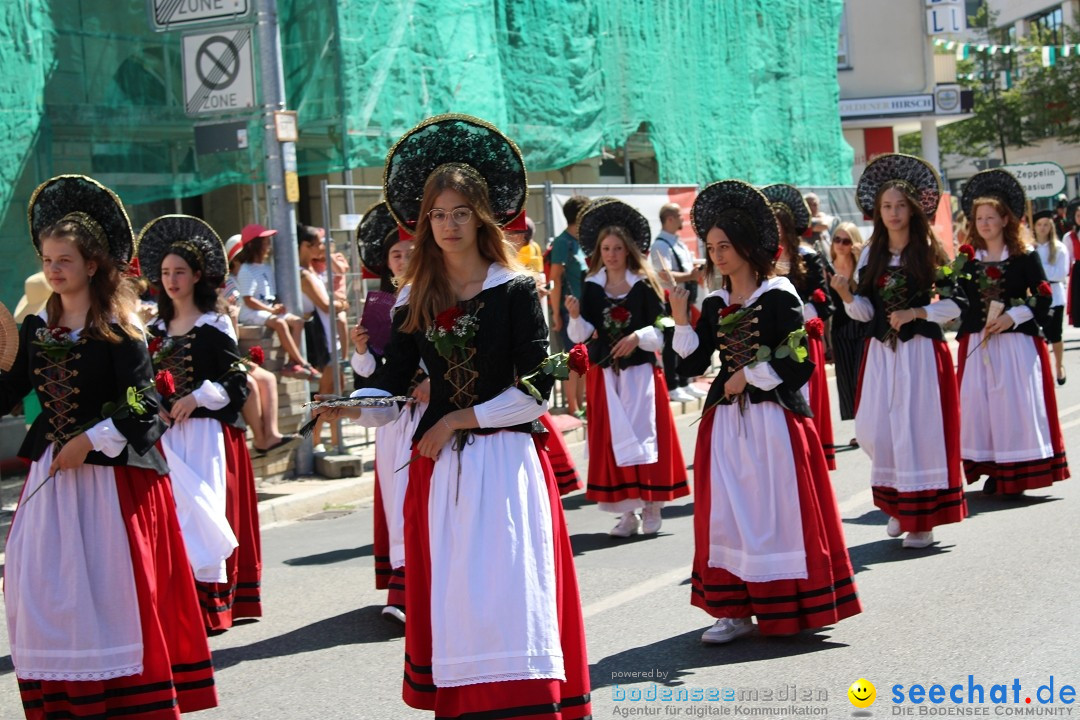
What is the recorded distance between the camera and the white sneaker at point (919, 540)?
26.7ft

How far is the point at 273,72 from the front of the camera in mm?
11312

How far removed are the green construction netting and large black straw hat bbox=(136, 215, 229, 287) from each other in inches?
222

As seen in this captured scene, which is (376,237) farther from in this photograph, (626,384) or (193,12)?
(193,12)

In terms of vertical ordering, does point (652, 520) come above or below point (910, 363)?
below

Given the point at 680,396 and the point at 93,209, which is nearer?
the point at 93,209

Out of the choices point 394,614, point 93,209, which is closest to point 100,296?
point 93,209

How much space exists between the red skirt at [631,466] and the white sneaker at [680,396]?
5.72m

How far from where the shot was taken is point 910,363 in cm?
831

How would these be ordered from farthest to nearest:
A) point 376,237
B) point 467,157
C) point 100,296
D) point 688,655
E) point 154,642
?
point 376,237 < point 688,655 < point 100,296 < point 154,642 < point 467,157

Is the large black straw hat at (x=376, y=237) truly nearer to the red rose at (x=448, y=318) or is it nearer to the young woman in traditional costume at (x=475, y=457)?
the young woman in traditional costume at (x=475, y=457)

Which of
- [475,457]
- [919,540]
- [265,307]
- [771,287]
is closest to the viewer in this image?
[475,457]

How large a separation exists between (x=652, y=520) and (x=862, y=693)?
3.76 metres

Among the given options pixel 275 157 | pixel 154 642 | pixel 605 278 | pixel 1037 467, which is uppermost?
pixel 275 157

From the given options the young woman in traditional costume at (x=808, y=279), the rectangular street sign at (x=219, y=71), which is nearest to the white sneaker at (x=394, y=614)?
the young woman in traditional costume at (x=808, y=279)
